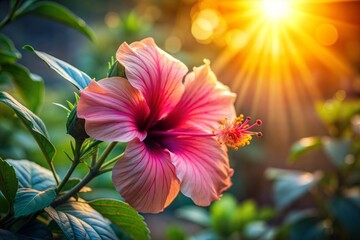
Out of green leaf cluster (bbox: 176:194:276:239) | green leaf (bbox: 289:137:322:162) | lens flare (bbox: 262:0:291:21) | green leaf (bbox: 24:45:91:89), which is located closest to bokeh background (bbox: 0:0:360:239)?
lens flare (bbox: 262:0:291:21)

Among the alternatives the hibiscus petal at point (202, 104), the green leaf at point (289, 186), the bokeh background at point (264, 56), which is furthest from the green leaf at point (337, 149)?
the bokeh background at point (264, 56)

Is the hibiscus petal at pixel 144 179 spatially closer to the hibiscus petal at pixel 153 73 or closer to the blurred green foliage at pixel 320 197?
the hibiscus petal at pixel 153 73

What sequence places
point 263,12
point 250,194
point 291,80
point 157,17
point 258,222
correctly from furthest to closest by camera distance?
point 157,17 < point 291,80 < point 250,194 < point 263,12 < point 258,222

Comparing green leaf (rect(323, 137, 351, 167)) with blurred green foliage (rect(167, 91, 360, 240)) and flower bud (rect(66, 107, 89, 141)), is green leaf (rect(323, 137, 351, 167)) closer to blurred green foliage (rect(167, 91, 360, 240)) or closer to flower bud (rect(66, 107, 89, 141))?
blurred green foliage (rect(167, 91, 360, 240))

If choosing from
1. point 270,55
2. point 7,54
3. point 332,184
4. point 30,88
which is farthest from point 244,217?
point 270,55

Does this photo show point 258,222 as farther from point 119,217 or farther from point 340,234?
point 119,217

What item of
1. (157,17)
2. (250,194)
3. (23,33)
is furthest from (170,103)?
(23,33)
